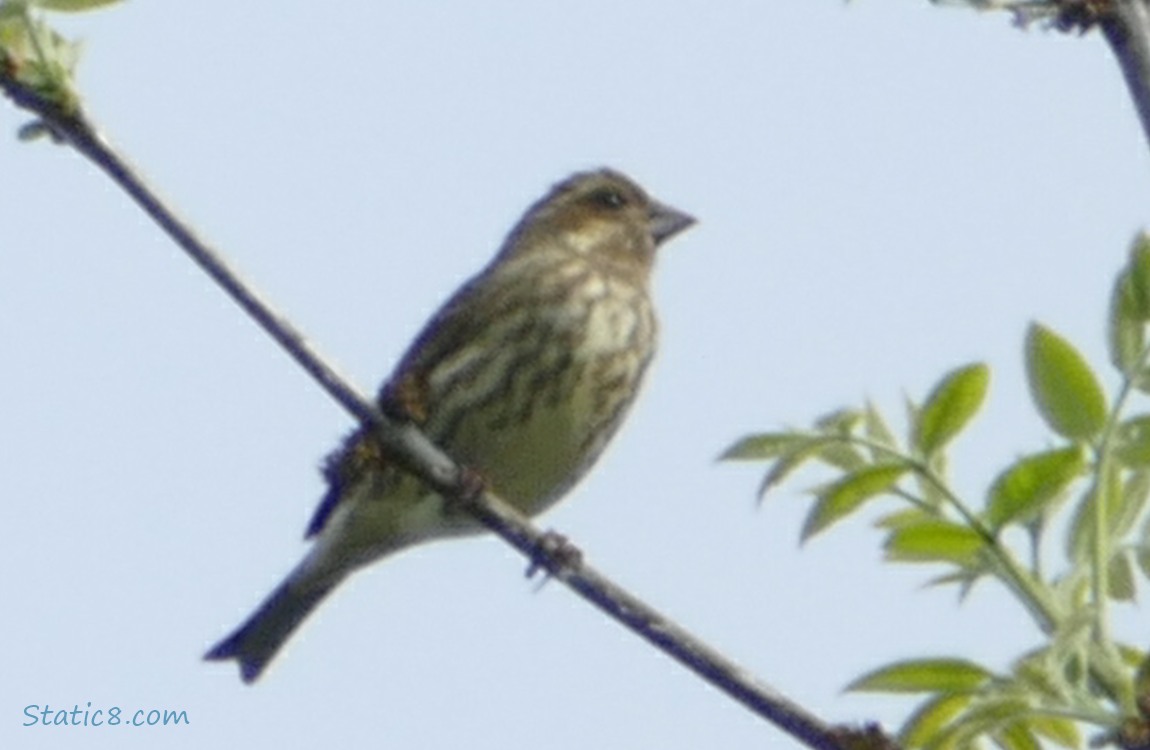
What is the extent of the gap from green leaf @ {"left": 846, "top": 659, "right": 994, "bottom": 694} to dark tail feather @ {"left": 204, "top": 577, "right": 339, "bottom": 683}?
14.7 feet

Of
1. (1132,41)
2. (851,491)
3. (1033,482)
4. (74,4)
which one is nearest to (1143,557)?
(1033,482)

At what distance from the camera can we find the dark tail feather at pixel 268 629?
23.9 ft

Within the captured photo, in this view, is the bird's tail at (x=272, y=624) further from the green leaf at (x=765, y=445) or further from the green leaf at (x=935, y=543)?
the green leaf at (x=935, y=543)

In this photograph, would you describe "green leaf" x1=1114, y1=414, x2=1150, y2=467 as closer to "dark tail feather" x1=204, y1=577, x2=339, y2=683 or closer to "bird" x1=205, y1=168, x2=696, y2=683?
"bird" x1=205, y1=168, x2=696, y2=683

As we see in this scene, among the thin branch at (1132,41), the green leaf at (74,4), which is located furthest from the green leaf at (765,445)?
the green leaf at (74,4)

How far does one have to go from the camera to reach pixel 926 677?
2945mm

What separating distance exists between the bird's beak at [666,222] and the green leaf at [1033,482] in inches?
199

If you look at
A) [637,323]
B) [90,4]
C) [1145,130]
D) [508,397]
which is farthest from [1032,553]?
[637,323]

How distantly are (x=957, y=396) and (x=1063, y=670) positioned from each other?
479 mm

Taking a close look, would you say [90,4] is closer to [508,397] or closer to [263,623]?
[508,397]

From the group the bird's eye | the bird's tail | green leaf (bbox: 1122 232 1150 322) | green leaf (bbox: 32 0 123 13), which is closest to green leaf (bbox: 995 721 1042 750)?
green leaf (bbox: 1122 232 1150 322)

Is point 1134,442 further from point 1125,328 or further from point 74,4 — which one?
point 74,4

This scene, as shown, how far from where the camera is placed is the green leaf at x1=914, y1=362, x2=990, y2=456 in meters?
3.17

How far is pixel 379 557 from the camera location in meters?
7.05
